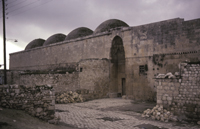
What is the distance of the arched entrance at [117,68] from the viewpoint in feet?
54.3

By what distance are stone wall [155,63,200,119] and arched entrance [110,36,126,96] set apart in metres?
7.92

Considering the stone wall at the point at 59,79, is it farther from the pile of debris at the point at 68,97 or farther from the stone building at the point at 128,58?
the pile of debris at the point at 68,97

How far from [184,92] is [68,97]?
26.7 feet

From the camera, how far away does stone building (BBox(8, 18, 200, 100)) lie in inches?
483

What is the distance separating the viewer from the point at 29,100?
6605 millimetres

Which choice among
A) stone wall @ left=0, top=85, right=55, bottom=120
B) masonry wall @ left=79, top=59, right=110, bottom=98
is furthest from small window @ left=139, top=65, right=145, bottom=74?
stone wall @ left=0, top=85, right=55, bottom=120

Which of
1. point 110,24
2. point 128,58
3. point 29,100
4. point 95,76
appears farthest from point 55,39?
point 29,100

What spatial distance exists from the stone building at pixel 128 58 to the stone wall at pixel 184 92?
393 centimetres

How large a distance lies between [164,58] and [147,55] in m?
1.31

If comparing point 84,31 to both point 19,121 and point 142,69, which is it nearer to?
point 142,69

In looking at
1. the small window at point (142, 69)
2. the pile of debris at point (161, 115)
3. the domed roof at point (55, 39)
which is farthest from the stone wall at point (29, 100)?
the domed roof at point (55, 39)

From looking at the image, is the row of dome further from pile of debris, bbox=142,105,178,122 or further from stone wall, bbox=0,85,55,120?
stone wall, bbox=0,85,55,120

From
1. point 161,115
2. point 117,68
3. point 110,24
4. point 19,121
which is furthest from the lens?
point 110,24

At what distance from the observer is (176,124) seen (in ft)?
25.1
